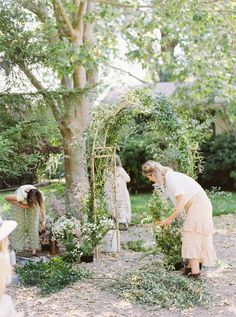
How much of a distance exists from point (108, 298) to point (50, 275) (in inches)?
41.7

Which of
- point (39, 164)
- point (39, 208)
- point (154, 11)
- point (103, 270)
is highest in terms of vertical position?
point (154, 11)

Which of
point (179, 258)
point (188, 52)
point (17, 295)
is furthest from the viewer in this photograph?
point (188, 52)

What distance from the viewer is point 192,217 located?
733cm

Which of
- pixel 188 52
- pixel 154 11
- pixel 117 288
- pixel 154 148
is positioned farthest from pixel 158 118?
pixel 188 52

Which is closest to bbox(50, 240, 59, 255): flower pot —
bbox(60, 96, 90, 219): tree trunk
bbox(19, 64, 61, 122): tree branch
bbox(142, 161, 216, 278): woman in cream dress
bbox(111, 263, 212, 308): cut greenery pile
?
bbox(60, 96, 90, 219): tree trunk

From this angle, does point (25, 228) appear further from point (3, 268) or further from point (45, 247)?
point (3, 268)

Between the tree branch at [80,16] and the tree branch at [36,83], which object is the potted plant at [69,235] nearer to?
the tree branch at [36,83]

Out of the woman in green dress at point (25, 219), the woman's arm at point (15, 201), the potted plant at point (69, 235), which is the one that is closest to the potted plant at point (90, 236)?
the potted plant at point (69, 235)

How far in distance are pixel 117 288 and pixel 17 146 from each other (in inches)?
122

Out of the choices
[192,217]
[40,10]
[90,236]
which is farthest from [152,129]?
[40,10]

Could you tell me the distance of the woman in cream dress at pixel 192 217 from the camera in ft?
23.7

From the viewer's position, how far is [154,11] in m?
12.1

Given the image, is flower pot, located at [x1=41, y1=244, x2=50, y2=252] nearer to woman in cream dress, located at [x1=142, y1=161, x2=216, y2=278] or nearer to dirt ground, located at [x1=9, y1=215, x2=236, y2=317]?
dirt ground, located at [x1=9, y1=215, x2=236, y2=317]

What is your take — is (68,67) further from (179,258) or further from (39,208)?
(179,258)
